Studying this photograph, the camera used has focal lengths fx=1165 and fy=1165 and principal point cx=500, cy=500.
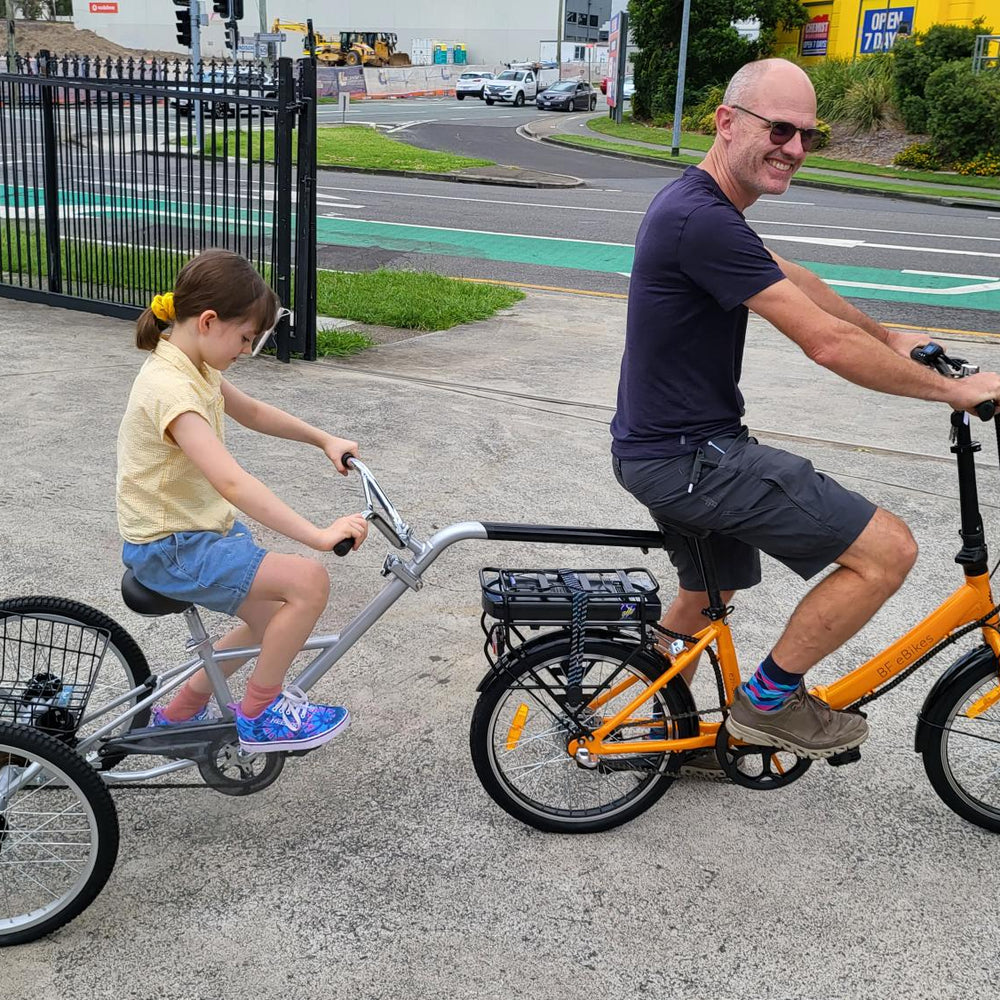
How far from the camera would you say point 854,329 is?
9.11 feet

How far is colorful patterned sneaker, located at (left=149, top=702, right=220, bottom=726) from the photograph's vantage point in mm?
3091

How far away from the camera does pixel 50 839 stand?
298cm

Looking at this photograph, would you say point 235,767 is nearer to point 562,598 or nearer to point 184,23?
point 562,598

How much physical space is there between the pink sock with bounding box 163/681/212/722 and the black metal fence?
5.30 meters

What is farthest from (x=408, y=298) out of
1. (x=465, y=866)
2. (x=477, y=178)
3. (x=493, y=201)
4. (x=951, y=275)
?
(x=477, y=178)

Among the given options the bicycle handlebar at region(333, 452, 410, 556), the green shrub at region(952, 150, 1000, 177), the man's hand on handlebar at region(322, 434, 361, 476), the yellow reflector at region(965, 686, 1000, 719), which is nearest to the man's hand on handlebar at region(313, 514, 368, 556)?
the bicycle handlebar at region(333, 452, 410, 556)

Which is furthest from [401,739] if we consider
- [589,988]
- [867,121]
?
[867,121]

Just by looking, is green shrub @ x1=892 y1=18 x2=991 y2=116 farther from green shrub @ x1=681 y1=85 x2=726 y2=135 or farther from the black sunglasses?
the black sunglasses

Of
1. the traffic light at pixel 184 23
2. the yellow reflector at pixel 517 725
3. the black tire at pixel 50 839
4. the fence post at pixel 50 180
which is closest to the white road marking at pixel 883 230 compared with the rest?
the fence post at pixel 50 180

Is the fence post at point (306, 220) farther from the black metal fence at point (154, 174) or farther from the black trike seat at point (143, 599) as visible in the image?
the black trike seat at point (143, 599)

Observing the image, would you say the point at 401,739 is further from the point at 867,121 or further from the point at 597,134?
the point at 597,134

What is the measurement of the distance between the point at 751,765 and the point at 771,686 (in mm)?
376

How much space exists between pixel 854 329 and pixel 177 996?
220 cm

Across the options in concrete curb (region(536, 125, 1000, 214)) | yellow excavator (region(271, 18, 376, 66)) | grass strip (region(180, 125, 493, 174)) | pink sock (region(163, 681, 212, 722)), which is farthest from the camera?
yellow excavator (region(271, 18, 376, 66))
